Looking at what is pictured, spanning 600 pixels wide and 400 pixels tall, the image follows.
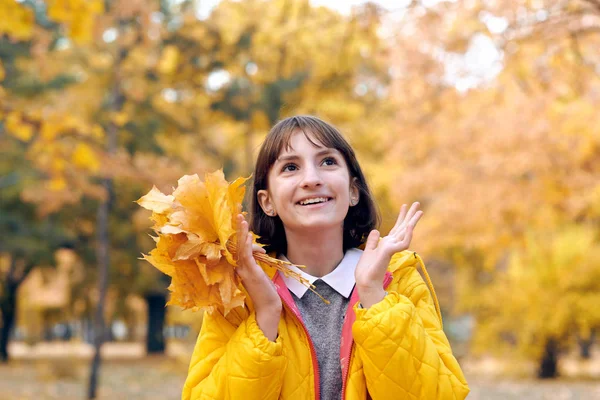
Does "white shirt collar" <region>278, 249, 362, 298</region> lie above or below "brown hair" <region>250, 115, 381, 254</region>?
below

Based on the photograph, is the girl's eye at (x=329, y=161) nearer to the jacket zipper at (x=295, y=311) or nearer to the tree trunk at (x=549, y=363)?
the jacket zipper at (x=295, y=311)

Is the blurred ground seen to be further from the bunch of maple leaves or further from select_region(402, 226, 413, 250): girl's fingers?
the bunch of maple leaves

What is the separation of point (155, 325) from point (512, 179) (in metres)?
19.6

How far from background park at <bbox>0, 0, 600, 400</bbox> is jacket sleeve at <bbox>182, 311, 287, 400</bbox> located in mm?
3127

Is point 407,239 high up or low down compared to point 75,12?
down

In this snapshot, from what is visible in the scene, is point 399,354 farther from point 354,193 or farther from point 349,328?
point 354,193

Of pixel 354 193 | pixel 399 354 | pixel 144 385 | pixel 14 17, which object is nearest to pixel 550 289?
pixel 144 385

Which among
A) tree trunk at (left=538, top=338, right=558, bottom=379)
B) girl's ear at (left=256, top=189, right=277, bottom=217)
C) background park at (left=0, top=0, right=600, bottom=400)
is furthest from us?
tree trunk at (left=538, top=338, right=558, bottom=379)

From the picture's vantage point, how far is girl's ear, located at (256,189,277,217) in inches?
96.3

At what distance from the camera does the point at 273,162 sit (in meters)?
2.40

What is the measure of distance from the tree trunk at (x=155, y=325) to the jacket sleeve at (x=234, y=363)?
26669 mm

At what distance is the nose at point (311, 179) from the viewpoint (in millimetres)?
2238

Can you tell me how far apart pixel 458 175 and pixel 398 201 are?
8.01 feet

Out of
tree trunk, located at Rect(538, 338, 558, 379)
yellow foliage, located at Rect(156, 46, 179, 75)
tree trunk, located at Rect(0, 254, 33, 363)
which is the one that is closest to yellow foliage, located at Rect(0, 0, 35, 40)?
yellow foliage, located at Rect(156, 46, 179, 75)
